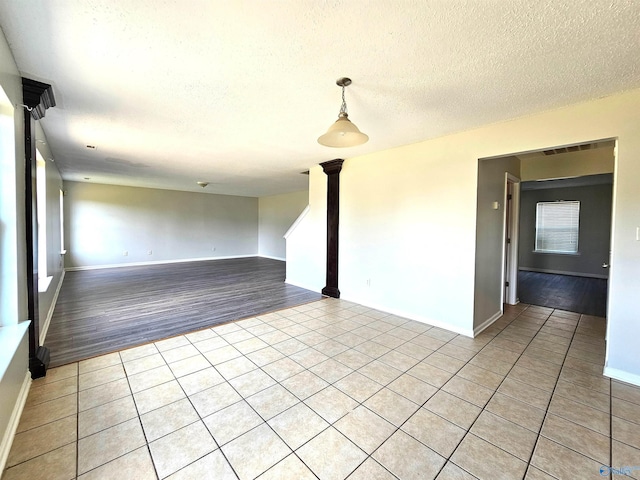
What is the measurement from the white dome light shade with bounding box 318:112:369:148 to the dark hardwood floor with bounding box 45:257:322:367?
2.70m

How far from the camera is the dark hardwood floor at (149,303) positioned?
2.99 m

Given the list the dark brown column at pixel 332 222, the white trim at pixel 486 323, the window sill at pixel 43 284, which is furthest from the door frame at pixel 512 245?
the window sill at pixel 43 284

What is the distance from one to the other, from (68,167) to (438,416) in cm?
719

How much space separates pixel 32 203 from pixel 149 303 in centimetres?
254

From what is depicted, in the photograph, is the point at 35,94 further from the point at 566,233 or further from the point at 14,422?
the point at 566,233

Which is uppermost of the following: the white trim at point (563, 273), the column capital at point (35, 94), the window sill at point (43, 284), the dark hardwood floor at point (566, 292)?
the column capital at point (35, 94)

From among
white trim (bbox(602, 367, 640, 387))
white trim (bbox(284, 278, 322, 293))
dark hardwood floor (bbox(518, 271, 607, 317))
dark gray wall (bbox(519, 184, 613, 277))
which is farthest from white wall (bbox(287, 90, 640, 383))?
dark gray wall (bbox(519, 184, 613, 277))

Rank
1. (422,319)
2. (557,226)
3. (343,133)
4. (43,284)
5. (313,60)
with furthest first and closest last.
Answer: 1. (557,226)
2. (422,319)
3. (43,284)
4. (343,133)
5. (313,60)

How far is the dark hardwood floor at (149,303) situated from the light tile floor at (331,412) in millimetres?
424

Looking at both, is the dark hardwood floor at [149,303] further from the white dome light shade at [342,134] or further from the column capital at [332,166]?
the white dome light shade at [342,134]

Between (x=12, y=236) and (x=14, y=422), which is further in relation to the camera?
(x=12, y=236)

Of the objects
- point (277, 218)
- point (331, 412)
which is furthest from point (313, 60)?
point (277, 218)

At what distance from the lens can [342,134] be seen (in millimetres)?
1941

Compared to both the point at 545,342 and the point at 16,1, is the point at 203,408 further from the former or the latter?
the point at 545,342
